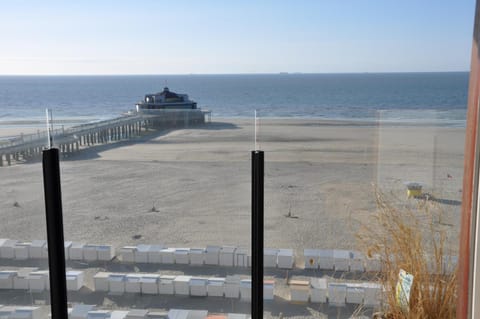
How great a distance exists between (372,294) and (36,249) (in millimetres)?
1357

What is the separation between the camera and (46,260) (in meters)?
1.97

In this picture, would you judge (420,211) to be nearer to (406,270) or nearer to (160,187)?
(406,270)

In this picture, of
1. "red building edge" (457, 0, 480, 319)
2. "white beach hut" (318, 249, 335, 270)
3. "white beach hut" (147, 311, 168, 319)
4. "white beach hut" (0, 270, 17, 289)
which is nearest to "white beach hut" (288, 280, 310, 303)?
"white beach hut" (318, 249, 335, 270)

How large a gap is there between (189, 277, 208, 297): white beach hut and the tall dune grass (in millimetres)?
692

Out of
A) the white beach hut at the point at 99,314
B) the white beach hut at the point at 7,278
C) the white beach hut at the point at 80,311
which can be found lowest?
the white beach hut at the point at 99,314

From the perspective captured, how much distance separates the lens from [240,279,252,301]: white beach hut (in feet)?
6.51

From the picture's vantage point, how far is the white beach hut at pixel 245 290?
1983mm

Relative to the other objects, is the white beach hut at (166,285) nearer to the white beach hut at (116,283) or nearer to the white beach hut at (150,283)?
the white beach hut at (150,283)

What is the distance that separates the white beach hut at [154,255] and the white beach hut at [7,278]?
0.55 meters

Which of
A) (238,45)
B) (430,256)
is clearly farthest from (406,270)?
(238,45)

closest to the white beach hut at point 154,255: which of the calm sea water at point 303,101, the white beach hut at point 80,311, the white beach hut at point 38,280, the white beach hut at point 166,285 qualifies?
the white beach hut at point 166,285

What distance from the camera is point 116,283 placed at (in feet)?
7.01

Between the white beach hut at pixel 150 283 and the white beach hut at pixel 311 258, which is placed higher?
the white beach hut at pixel 311 258

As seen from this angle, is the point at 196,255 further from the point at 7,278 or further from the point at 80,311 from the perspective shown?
the point at 7,278
